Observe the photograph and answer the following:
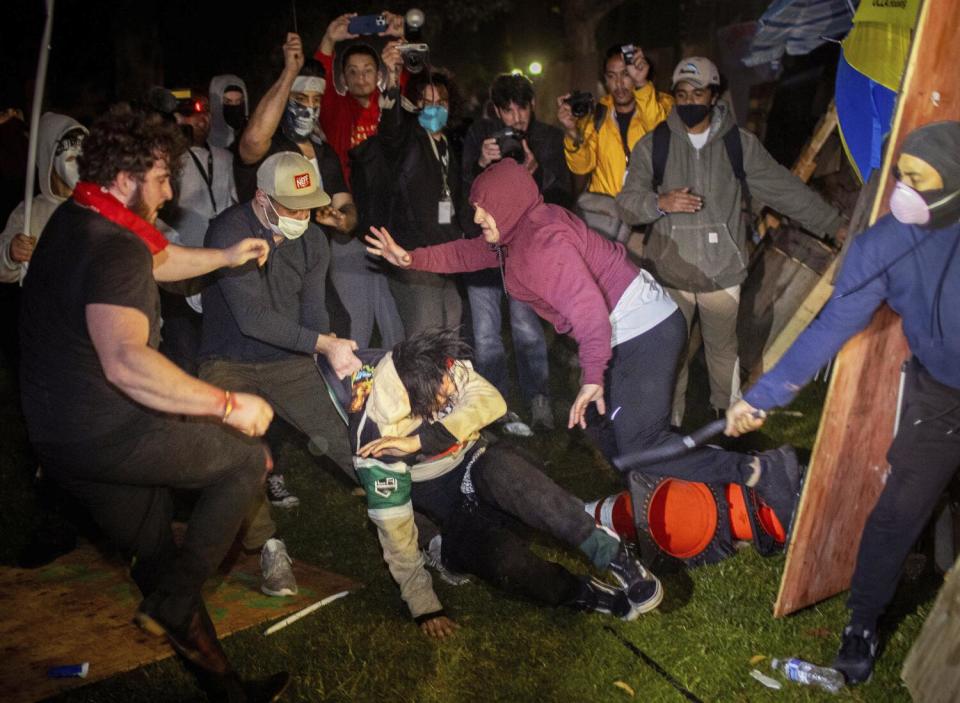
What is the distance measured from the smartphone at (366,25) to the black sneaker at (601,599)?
4022 mm

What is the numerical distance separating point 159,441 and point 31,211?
98.9 inches

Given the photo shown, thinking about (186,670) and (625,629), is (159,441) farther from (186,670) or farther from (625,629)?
(625,629)

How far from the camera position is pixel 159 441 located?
11.3ft

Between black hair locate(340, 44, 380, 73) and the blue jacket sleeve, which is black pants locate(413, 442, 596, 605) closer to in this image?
the blue jacket sleeve

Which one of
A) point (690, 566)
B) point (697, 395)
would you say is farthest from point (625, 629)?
point (697, 395)

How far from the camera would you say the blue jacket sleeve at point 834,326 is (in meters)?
3.37

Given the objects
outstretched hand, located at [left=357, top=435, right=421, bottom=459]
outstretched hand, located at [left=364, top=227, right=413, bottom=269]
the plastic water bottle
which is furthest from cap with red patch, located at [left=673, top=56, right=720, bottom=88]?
the plastic water bottle

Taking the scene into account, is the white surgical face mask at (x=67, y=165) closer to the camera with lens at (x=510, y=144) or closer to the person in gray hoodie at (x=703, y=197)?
the camera with lens at (x=510, y=144)

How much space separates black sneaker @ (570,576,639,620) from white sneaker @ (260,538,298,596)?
4.78 feet

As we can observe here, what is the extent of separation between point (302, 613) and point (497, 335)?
276 cm

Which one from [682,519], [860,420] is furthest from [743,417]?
[682,519]

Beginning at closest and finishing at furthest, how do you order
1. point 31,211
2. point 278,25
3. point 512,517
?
point 512,517
point 31,211
point 278,25

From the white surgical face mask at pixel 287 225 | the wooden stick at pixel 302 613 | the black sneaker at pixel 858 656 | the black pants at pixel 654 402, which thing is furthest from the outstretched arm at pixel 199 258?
the black sneaker at pixel 858 656

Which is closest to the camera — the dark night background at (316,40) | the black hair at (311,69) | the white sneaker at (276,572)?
the white sneaker at (276,572)
